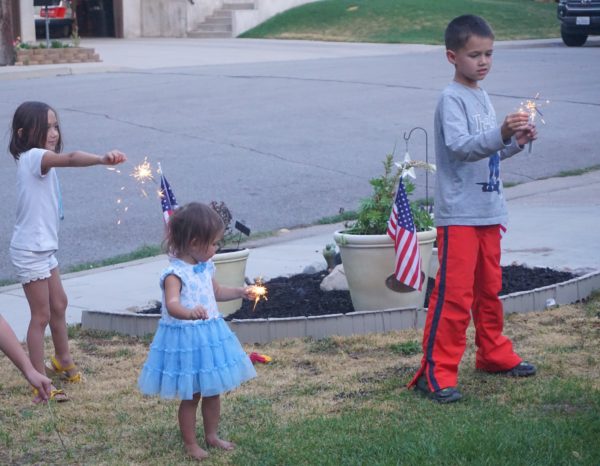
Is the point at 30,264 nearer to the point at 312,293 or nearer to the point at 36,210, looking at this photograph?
the point at 36,210

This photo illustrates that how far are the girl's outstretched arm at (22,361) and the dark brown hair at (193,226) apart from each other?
0.73 metres

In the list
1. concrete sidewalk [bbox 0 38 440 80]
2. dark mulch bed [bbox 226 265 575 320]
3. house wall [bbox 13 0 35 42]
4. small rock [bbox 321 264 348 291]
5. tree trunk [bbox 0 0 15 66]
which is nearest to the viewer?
dark mulch bed [bbox 226 265 575 320]

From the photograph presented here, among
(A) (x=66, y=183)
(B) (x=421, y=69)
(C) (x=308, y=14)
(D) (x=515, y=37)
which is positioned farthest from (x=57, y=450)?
(C) (x=308, y=14)

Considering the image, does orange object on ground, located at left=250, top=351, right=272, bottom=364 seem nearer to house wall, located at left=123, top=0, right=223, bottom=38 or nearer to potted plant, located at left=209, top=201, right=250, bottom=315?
potted plant, located at left=209, top=201, right=250, bottom=315

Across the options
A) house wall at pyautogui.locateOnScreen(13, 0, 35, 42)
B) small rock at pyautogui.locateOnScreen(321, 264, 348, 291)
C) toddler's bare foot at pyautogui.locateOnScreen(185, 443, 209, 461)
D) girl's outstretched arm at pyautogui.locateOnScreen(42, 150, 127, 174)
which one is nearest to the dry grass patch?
toddler's bare foot at pyautogui.locateOnScreen(185, 443, 209, 461)

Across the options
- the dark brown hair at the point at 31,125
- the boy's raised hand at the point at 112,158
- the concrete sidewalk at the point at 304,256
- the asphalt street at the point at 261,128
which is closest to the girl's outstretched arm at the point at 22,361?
the boy's raised hand at the point at 112,158

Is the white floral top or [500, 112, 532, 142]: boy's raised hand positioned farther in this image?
[500, 112, 532, 142]: boy's raised hand

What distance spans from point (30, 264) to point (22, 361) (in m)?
1.18

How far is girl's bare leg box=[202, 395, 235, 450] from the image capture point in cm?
452

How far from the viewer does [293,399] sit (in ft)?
17.2

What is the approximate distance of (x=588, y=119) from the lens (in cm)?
1577

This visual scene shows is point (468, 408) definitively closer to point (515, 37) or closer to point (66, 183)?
point (66, 183)

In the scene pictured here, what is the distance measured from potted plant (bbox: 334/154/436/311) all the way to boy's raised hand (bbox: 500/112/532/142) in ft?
A: 5.86

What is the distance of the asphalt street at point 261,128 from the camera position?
10648 mm
